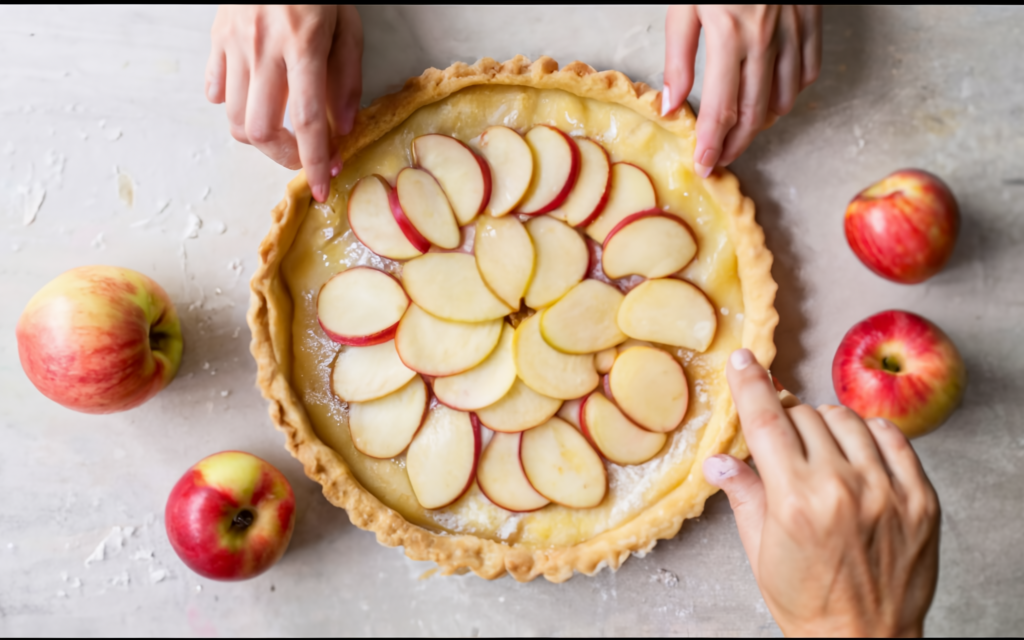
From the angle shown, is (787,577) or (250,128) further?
(250,128)

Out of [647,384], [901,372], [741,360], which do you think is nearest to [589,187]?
[647,384]

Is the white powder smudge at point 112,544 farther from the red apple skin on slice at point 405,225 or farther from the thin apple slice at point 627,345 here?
the thin apple slice at point 627,345

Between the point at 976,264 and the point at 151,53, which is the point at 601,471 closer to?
the point at 976,264

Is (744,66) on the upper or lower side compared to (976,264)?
upper

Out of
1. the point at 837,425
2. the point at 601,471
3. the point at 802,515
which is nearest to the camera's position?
the point at 802,515

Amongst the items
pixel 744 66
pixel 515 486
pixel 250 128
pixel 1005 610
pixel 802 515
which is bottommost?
pixel 1005 610

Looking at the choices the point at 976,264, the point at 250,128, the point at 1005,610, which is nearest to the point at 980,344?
the point at 976,264

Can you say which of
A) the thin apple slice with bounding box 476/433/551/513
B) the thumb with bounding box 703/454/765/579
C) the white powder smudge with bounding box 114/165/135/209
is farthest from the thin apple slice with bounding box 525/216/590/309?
the white powder smudge with bounding box 114/165/135/209

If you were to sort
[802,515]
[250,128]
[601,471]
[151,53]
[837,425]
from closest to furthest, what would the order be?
[802,515] → [837,425] → [250,128] → [601,471] → [151,53]
